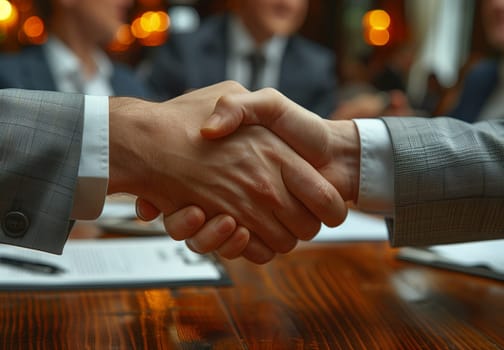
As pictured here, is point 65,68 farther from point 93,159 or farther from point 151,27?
point 151,27

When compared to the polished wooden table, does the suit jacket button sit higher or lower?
higher

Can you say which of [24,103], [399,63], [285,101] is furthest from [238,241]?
[399,63]

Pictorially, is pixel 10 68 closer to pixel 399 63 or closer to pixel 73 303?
pixel 73 303

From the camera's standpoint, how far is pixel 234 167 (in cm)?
80

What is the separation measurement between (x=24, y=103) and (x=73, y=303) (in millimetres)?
221

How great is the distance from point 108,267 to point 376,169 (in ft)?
1.13

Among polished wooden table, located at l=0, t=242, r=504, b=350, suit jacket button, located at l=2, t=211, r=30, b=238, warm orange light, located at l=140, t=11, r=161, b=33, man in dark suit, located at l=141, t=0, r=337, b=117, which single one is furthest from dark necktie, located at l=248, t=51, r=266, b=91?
warm orange light, located at l=140, t=11, r=161, b=33

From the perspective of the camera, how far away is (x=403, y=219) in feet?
2.45

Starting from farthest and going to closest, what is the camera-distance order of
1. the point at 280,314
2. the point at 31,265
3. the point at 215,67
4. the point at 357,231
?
the point at 215,67
the point at 357,231
the point at 31,265
the point at 280,314

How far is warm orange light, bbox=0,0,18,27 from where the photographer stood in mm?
7656

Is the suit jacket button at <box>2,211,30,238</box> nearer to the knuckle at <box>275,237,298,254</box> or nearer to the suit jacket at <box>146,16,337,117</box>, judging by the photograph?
the knuckle at <box>275,237,298,254</box>

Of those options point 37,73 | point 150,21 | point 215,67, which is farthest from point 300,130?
point 150,21

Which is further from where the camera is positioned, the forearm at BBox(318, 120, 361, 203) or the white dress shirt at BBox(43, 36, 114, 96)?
the white dress shirt at BBox(43, 36, 114, 96)

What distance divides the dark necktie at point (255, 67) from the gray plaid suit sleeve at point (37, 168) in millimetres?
1722
